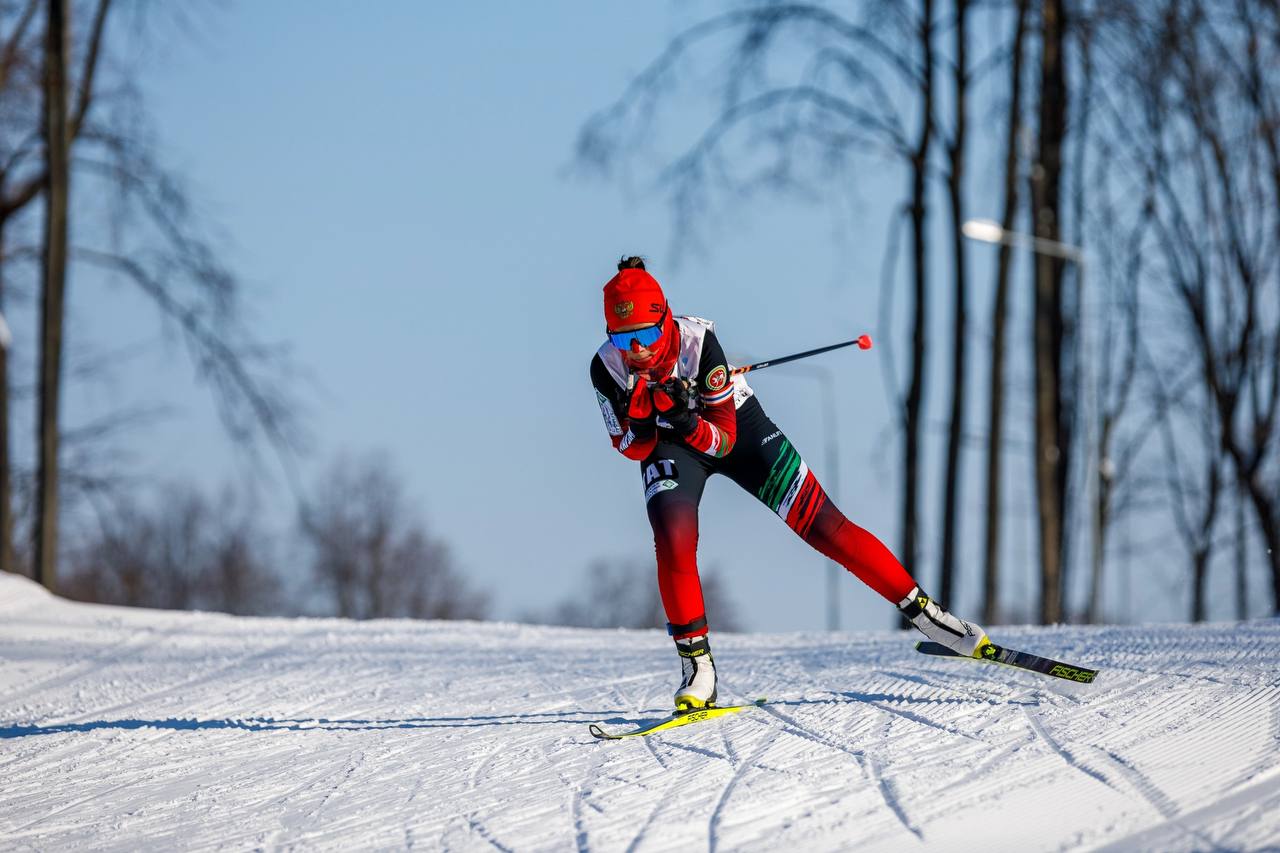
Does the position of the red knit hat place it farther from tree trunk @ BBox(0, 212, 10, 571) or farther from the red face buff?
tree trunk @ BBox(0, 212, 10, 571)

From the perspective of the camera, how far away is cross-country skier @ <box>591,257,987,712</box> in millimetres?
6191

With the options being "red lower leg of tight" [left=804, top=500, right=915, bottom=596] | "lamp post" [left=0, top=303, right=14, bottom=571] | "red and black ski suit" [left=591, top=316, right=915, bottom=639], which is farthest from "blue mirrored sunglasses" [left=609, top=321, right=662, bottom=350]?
"lamp post" [left=0, top=303, right=14, bottom=571]

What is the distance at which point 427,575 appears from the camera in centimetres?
4856

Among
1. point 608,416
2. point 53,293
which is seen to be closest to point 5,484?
point 53,293

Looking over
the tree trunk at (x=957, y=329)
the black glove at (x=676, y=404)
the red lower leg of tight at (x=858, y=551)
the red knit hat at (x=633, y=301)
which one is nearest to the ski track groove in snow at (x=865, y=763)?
the red lower leg of tight at (x=858, y=551)

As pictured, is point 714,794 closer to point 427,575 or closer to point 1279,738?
point 1279,738

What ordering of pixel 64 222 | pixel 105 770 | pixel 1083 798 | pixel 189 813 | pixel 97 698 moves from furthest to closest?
pixel 64 222, pixel 97 698, pixel 105 770, pixel 189 813, pixel 1083 798

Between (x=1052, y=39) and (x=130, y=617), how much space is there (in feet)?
42.1

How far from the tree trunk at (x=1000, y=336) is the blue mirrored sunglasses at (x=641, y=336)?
12386 millimetres

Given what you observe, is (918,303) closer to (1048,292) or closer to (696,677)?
(1048,292)

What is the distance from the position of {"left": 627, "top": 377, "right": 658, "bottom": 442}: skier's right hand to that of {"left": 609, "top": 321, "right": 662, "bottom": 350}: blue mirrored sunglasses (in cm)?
15

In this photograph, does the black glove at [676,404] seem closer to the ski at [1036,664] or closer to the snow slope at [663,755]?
the snow slope at [663,755]

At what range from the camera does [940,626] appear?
21.6 feet

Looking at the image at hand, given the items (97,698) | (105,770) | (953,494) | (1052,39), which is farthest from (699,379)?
(1052,39)
